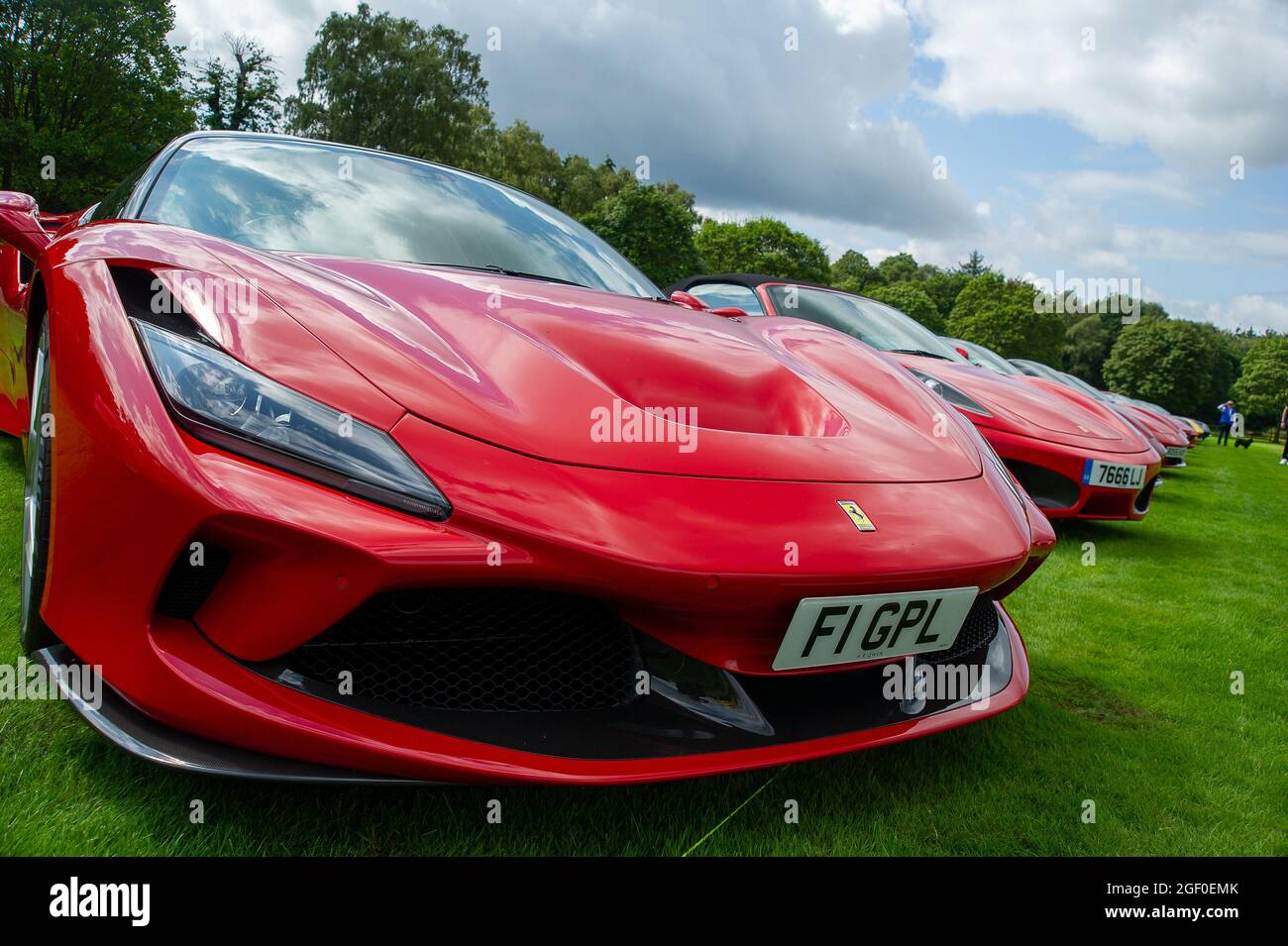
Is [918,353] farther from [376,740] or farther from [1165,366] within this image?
[1165,366]

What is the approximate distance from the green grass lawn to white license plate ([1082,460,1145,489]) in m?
Answer: 1.62

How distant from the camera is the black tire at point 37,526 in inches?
51.1

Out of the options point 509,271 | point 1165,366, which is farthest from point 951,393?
point 1165,366

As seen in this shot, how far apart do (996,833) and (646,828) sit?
644 millimetres

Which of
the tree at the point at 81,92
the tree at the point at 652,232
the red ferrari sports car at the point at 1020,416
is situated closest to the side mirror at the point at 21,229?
the red ferrari sports car at the point at 1020,416

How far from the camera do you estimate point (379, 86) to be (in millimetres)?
28156

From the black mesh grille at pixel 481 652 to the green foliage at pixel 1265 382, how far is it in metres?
65.2

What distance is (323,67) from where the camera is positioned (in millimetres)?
28125

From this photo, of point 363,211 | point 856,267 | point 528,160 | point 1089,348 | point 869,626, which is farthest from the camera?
point 856,267

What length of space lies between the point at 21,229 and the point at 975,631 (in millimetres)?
2273

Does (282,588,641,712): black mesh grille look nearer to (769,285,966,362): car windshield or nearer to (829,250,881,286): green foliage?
(769,285,966,362): car windshield

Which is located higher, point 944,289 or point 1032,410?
point 944,289

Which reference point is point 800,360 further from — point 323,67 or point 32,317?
point 323,67

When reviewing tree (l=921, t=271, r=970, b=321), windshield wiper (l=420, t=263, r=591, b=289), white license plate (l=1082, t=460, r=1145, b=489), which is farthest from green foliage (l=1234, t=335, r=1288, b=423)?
windshield wiper (l=420, t=263, r=591, b=289)
